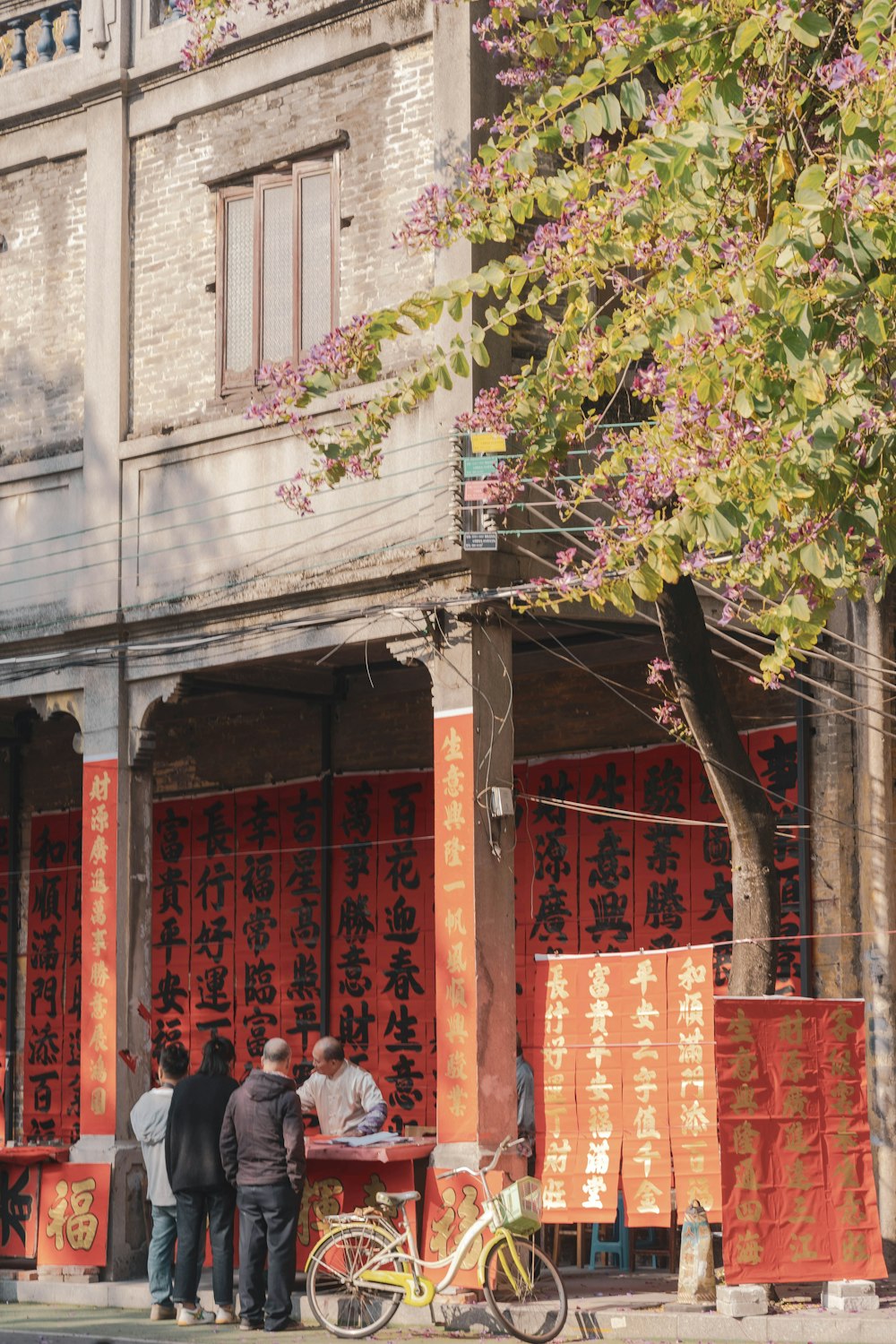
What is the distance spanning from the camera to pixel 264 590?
605 inches

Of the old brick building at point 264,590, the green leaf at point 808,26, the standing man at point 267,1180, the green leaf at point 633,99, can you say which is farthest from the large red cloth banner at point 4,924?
the green leaf at point 808,26

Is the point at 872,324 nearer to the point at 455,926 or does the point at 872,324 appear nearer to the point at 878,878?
the point at 455,926

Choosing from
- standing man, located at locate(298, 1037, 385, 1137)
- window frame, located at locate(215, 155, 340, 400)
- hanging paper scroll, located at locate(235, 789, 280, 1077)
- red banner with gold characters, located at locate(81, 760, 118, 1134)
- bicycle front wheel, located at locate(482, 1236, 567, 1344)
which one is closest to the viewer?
bicycle front wheel, located at locate(482, 1236, 567, 1344)

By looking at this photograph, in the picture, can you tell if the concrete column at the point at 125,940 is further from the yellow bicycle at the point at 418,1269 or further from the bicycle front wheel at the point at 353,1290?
the bicycle front wheel at the point at 353,1290

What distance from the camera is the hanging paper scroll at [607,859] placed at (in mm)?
16219

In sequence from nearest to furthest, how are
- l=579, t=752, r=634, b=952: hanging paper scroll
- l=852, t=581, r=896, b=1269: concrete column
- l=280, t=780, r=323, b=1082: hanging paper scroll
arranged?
l=852, t=581, r=896, b=1269: concrete column → l=579, t=752, r=634, b=952: hanging paper scroll → l=280, t=780, r=323, b=1082: hanging paper scroll

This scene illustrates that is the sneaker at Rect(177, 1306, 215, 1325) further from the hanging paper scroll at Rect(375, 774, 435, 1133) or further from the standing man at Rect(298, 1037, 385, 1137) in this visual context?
the hanging paper scroll at Rect(375, 774, 435, 1133)

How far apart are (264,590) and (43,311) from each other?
3901 millimetres

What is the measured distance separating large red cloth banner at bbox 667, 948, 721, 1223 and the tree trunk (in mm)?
275

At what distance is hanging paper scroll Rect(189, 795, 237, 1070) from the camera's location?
18.7 meters

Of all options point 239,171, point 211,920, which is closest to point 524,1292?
point 211,920

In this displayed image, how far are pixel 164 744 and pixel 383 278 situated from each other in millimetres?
6116

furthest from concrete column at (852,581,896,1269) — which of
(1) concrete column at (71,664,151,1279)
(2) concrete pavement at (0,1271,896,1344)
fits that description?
(1) concrete column at (71,664,151,1279)

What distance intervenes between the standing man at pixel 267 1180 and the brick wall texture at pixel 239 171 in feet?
18.7
